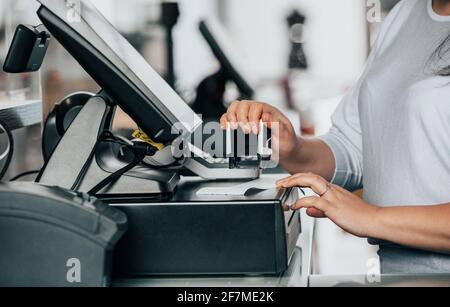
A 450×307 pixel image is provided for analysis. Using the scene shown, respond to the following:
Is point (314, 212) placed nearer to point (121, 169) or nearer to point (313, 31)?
point (121, 169)

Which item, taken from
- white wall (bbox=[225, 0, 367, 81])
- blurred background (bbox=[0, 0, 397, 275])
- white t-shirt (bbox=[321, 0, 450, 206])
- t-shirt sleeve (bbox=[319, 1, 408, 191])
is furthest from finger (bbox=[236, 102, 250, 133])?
white wall (bbox=[225, 0, 367, 81])

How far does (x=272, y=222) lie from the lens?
0.85 meters

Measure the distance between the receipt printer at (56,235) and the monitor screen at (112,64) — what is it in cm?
16

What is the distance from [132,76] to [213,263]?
23 cm

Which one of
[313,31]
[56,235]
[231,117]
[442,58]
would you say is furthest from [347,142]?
[313,31]

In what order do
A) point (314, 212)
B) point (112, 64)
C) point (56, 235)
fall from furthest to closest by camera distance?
point (314, 212) < point (112, 64) < point (56, 235)

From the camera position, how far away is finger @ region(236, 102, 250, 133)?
98 centimetres

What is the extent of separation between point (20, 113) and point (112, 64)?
0.51 meters

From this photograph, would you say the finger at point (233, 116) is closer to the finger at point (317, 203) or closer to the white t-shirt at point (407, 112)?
the finger at point (317, 203)

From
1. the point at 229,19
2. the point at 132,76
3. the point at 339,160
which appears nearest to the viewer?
the point at 132,76

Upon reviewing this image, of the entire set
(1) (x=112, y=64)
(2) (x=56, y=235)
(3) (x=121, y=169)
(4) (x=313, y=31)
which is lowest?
(2) (x=56, y=235)

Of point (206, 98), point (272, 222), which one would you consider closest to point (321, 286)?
point (272, 222)

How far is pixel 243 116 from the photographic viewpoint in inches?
39.7
